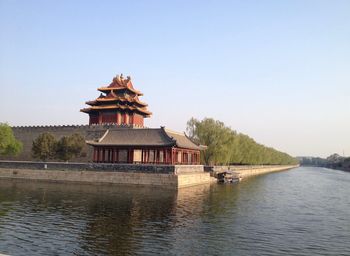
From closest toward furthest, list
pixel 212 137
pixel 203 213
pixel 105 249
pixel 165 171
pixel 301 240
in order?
pixel 105 249 < pixel 301 240 < pixel 203 213 < pixel 165 171 < pixel 212 137

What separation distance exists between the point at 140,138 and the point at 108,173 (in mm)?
5946

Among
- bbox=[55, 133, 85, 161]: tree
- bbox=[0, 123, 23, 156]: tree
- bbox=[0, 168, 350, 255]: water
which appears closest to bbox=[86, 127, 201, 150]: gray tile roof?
bbox=[55, 133, 85, 161]: tree

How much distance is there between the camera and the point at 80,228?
18188mm

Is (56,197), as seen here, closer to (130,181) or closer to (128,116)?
(130,181)

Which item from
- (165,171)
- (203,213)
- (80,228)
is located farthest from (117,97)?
(80,228)

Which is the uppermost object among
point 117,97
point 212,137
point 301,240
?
point 117,97

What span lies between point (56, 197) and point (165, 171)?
41.2 ft

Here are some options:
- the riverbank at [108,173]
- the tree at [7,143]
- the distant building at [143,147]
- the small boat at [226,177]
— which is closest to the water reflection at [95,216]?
the riverbank at [108,173]

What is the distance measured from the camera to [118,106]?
187 feet

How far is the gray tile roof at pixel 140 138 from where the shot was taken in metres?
41.8

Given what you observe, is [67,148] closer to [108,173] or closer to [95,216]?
[108,173]

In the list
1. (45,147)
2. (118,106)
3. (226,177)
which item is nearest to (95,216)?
(45,147)

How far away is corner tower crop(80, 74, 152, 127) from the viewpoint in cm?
5794

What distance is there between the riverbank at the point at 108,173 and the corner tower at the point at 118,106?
50.3 ft
